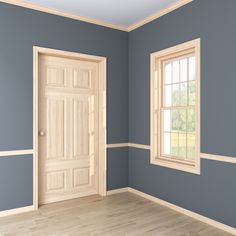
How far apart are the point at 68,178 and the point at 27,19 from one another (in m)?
2.53

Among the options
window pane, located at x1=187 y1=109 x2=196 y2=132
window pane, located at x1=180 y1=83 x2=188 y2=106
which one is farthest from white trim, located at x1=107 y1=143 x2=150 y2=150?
window pane, located at x1=180 y1=83 x2=188 y2=106

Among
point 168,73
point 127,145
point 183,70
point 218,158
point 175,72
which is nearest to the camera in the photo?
point 218,158

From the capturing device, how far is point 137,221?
3107mm

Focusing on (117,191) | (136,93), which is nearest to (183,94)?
(136,93)

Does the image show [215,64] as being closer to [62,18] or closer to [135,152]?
[135,152]

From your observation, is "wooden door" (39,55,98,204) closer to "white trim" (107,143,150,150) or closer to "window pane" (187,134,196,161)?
"white trim" (107,143,150,150)

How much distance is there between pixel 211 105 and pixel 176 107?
706 millimetres

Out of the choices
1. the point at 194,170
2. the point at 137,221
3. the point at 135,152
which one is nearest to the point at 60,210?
the point at 137,221

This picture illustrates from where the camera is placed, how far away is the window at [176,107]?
3.24 metres

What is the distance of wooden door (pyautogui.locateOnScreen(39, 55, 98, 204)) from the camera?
3.75 meters

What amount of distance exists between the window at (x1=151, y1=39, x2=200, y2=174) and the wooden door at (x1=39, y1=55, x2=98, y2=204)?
1079 mm

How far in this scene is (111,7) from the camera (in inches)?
140

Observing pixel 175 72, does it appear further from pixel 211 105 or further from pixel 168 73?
pixel 211 105

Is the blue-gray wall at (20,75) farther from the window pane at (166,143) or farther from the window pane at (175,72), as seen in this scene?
the window pane at (166,143)
